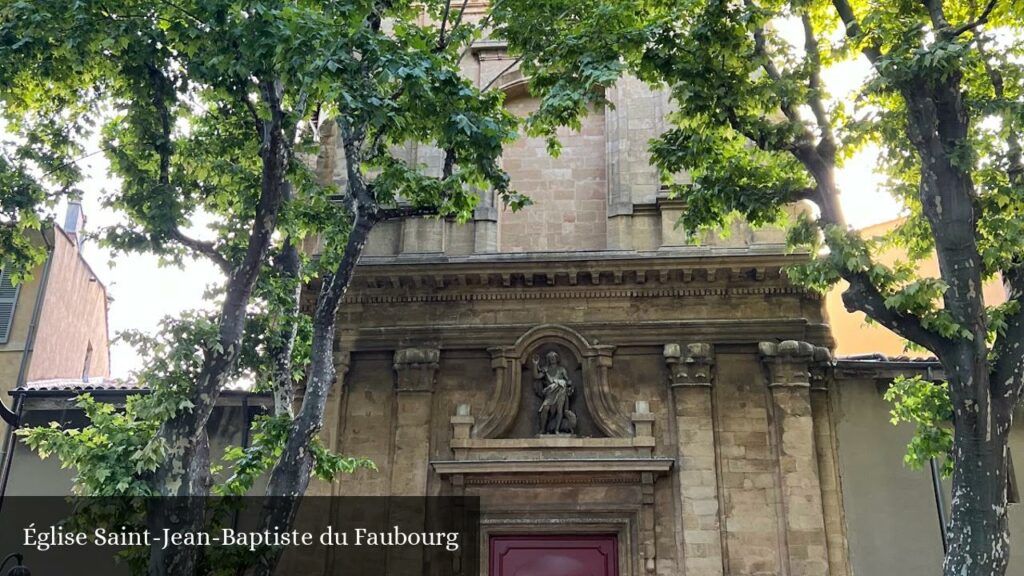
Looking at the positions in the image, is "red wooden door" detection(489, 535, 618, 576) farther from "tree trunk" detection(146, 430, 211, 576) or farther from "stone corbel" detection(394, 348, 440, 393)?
"tree trunk" detection(146, 430, 211, 576)

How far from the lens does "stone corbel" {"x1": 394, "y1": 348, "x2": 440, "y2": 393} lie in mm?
12438

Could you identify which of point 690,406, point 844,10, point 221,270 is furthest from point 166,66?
point 690,406

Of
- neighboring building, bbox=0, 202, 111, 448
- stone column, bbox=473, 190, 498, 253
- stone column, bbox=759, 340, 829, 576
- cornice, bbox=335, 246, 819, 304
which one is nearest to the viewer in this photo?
stone column, bbox=759, 340, 829, 576

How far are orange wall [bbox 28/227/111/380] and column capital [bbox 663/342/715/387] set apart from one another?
29.6 feet

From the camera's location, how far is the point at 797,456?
11516 millimetres

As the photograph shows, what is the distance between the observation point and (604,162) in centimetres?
1425

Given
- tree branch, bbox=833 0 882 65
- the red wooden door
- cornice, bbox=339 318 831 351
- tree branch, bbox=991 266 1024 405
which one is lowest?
the red wooden door

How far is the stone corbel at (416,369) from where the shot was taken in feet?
40.8

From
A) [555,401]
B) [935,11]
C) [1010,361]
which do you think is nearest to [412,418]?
[555,401]

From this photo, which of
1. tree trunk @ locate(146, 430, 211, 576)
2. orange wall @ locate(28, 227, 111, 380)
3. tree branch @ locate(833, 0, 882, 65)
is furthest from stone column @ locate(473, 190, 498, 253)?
tree trunk @ locate(146, 430, 211, 576)

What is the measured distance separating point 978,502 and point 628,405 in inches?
221

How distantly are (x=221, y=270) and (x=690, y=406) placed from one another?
6188 millimetres

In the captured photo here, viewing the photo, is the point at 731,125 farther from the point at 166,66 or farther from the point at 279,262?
the point at 166,66

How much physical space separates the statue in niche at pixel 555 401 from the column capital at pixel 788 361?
263 cm
